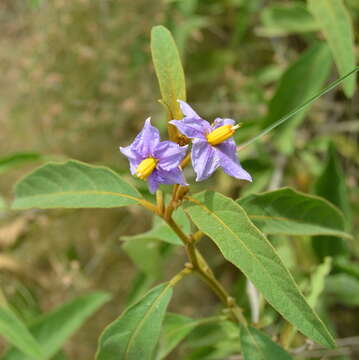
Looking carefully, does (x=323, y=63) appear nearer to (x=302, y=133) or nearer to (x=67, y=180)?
(x=302, y=133)

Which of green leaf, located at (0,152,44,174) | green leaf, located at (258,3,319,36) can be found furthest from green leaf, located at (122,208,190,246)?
green leaf, located at (258,3,319,36)

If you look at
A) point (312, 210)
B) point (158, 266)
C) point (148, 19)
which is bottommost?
point (158, 266)

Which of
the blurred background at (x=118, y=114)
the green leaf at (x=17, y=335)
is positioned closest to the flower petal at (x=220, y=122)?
the green leaf at (x=17, y=335)

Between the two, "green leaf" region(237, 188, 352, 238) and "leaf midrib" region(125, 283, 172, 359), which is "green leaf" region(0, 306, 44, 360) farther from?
"green leaf" region(237, 188, 352, 238)

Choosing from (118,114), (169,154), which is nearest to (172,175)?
(169,154)

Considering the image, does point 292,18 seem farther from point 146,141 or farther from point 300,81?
point 146,141

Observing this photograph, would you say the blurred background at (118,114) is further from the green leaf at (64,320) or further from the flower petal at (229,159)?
the flower petal at (229,159)

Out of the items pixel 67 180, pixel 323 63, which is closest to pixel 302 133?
pixel 323 63
